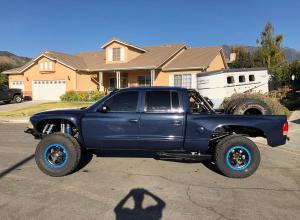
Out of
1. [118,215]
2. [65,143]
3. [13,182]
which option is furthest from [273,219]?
[13,182]

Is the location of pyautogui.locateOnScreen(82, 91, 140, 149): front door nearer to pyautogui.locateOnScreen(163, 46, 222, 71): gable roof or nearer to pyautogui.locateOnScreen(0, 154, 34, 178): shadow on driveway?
pyautogui.locateOnScreen(0, 154, 34, 178): shadow on driveway

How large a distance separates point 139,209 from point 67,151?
90.1 inches

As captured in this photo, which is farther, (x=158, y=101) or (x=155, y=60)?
(x=155, y=60)

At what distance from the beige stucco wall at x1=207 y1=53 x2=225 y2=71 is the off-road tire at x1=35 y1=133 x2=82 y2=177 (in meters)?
22.7

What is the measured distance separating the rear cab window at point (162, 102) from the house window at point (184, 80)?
20654 millimetres

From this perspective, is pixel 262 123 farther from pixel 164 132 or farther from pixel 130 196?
pixel 130 196

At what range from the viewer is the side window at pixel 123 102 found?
20.0 feet

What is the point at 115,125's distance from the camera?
601 cm

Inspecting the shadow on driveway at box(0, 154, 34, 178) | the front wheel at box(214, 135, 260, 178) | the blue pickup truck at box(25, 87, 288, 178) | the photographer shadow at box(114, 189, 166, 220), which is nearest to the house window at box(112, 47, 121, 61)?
the shadow on driveway at box(0, 154, 34, 178)

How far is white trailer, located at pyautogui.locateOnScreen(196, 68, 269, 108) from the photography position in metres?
14.6

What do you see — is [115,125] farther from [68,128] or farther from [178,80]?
[178,80]

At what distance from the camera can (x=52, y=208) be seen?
14.4 ft

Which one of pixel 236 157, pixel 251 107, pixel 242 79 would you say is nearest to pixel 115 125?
pixel 236 157

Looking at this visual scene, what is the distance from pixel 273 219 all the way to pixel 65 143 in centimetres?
398
